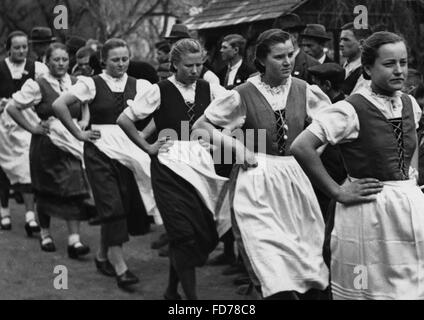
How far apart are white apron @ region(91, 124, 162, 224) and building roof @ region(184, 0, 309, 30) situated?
146 inches

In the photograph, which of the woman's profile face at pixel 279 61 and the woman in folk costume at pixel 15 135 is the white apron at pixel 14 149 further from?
the woman's profile face at pixel 279 61

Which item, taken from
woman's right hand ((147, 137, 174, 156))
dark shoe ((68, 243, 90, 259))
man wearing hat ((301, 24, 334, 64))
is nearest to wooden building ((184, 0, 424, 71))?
man wearing hat ((301, 24, 334, 64))

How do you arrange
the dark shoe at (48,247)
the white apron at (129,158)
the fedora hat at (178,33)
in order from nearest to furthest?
the white apron at (129,158), the dark shoe at (48,247), the fedora hat at (178,33)

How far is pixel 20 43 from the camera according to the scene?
945 centimetres

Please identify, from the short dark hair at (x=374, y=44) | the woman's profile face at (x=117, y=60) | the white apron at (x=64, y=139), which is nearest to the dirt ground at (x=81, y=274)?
the white apron at (x=64, y=139)

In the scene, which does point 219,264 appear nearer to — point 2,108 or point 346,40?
point 346,40

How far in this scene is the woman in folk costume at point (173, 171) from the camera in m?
6.24

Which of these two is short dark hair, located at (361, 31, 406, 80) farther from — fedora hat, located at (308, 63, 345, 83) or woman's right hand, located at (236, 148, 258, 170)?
fedora hat, located at (308, 63, 345, 83)

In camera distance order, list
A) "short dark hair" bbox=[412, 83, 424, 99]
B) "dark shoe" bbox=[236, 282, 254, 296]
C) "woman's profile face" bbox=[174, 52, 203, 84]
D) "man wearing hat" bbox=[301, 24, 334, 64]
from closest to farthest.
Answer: "short dark hair" bbox=[412, 83, 424, 99] < "woman's profile face" bbox=[174, 52, 203, 84] < "dark shoe" bbox=[236, 282, 254, 296] < "man wearing hat" bbox=[301, 24, 334, 64]

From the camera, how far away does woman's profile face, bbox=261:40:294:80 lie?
554 centimetres

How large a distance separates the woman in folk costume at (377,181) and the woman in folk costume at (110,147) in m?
2.90

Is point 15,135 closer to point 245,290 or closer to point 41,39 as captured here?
point 41,39

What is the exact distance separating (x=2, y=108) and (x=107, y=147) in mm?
2699

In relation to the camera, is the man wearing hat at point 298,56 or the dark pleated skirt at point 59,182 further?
the dark pleated skirt at point 59,182
